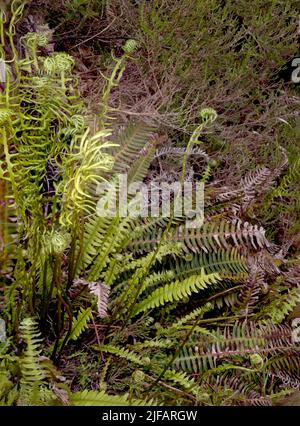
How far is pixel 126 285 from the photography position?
2.11 m

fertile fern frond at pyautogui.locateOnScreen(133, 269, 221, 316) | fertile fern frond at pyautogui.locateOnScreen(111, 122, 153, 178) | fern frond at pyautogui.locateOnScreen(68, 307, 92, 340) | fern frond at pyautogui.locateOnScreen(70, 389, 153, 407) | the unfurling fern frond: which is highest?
fertile fern frond at pyautogui.locateOnScreen(111, 122, 153, 178)

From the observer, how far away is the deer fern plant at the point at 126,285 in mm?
1615

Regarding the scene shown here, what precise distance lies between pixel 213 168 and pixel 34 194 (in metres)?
1.20

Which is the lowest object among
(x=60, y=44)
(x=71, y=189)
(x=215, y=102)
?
(x=71, y=189)

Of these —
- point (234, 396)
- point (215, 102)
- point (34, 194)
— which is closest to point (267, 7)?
point (215, 102)

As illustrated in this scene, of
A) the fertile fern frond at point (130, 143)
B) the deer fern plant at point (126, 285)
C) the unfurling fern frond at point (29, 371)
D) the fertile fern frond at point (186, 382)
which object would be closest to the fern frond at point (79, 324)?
the deer fern plant at point (126, 285)

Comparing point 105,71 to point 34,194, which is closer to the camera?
point 34,194

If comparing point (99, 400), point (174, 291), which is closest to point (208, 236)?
point (174, 291)

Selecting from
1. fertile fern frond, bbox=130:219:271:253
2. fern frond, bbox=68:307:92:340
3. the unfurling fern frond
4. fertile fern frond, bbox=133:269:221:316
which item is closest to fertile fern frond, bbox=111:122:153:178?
fertile fern frond, bbox=130:219:271:253

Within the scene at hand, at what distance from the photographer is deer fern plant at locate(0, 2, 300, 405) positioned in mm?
1615

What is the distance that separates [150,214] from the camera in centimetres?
219

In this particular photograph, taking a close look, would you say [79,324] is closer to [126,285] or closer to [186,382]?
[126,285]

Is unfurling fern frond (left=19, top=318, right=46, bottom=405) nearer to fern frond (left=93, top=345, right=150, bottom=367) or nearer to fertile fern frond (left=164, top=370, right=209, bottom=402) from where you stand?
fern frond (left=93, top=345, right=150, bottom=367)
